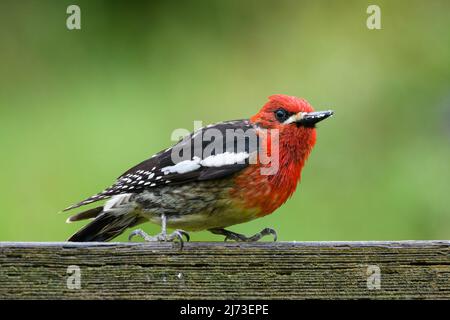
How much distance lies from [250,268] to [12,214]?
1.94 meters

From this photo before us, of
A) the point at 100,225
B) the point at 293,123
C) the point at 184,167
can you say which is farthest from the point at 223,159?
the point at 100,225

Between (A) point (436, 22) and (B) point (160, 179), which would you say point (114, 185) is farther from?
(A) point (436, 22)

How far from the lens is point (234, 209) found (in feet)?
14.1

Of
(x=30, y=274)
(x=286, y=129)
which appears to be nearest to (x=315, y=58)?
A: (x=286, y=129)

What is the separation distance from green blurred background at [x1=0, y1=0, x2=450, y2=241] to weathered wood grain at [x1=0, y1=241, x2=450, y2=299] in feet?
4.80

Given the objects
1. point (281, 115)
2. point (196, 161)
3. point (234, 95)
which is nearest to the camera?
point (196, 161)

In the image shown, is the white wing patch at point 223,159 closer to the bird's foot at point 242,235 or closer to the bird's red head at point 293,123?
the bird's red head at point 293,123

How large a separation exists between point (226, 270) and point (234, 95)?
95.5 inches

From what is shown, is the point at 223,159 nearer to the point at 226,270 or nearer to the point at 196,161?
the point at 196,161

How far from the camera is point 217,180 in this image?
4344 millimetres

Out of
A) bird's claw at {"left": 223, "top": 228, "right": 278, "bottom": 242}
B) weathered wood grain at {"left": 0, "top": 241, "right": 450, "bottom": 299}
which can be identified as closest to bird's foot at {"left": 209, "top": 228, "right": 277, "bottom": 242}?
bird's claw at {"left": 223, "top": 228, "right": 278, "bottom": 242}

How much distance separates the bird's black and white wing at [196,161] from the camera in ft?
14.3

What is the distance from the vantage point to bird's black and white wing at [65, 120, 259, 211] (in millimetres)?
4355

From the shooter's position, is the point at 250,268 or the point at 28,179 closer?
the point at 250,268
